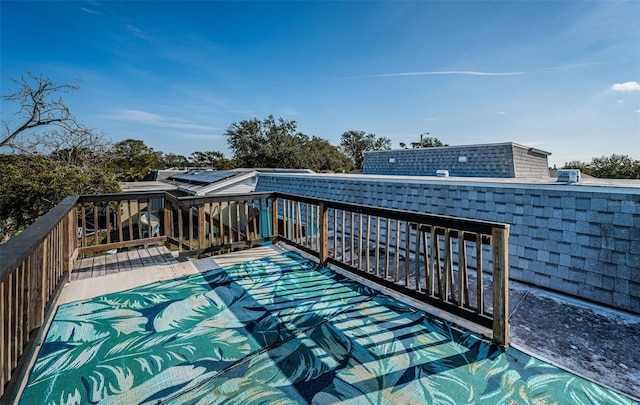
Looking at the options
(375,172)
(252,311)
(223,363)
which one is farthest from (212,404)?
(375,172)

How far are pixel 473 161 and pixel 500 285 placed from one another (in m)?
11.4

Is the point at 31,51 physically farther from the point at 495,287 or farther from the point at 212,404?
the point at 495,287

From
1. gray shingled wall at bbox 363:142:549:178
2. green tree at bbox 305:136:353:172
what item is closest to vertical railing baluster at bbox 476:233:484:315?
gray shingled wall at bbox 363:142:549:178

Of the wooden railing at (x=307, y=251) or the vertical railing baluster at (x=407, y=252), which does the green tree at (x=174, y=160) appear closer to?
the wooden railing at (x=307, y=251)

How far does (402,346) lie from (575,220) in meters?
3.04

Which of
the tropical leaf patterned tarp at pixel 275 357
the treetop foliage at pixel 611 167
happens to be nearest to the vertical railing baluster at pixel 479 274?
the tropical leaf patterned tarp at pixel 275 357

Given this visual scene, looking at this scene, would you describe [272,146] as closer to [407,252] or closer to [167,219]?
[167,219]

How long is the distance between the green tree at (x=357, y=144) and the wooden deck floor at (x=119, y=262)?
3635 centimetres

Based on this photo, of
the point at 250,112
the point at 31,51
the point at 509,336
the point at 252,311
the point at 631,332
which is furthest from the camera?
the point at 250,112

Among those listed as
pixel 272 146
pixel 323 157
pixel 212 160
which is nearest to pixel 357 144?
pixel 323 157

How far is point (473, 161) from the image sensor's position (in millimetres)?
12000

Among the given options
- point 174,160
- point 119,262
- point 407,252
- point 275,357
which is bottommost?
point 275,357

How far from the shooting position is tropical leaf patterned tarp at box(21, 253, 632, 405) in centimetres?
169

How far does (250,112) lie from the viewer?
29.6m
